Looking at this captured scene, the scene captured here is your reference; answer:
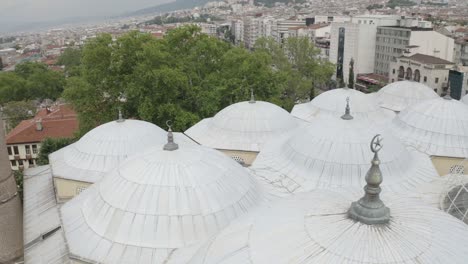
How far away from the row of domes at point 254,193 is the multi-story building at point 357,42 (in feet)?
134

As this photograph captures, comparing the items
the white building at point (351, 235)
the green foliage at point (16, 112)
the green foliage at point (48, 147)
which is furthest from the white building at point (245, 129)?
the green foliage at point (16, 112)

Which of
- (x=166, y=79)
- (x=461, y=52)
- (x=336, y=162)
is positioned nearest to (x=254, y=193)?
(x=336, y=162)

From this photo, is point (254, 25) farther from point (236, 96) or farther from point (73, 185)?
point (73, 185)

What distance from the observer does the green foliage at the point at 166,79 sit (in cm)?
2777

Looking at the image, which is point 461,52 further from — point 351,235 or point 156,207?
point 351,235

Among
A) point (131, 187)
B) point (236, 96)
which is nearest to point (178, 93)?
point (236, 96)

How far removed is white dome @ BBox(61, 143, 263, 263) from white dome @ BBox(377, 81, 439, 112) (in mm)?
18050

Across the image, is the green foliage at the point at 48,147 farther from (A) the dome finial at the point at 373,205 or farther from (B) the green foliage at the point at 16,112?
(A) the dome finial at the point at 373,205

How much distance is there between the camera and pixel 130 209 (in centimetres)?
1240

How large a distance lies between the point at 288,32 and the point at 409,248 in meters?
87.5

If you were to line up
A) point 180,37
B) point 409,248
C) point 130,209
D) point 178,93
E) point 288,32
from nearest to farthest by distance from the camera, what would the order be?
point 409,248
point 130,209
point 178,93
point 180,37
point 288,32

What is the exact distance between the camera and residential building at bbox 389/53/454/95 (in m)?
47.6

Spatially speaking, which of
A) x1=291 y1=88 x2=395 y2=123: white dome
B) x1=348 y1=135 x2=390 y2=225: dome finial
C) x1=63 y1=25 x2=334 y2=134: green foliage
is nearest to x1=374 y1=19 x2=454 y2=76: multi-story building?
x1=63 y1=25 x2=334 y2=134: green foliage

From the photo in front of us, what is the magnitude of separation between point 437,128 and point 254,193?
1156cm
